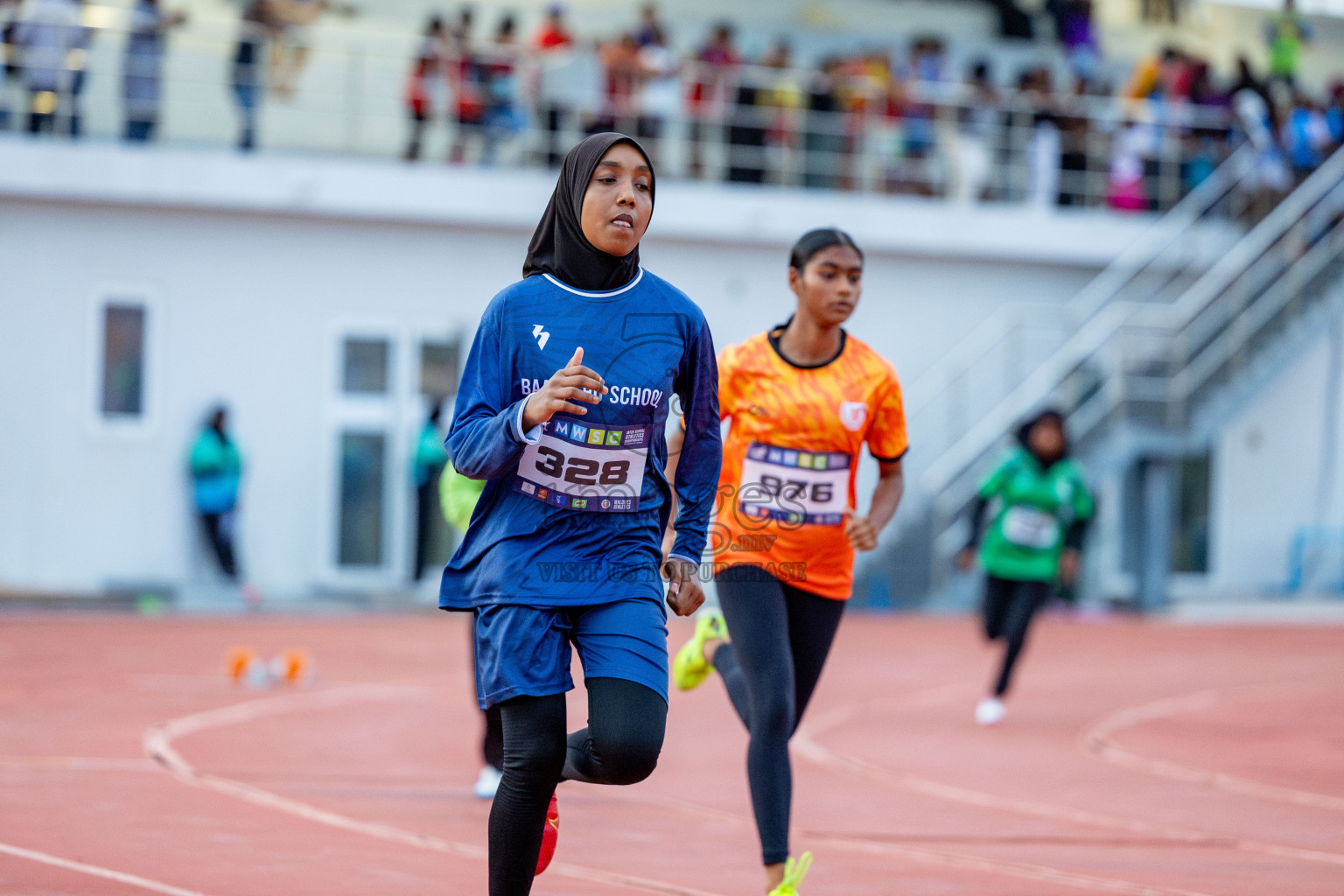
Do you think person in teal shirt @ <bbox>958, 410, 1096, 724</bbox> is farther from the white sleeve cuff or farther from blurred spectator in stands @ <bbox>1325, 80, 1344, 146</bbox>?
blurred spectator in stands @ <bbox>1325, 80, 1344, 146</bbox>

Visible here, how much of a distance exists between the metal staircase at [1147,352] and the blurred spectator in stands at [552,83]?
5.56 m

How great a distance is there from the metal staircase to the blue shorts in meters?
15.9

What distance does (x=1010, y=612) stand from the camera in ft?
38.6

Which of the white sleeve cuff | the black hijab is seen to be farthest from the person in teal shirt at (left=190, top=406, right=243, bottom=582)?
the white sleeve cuff

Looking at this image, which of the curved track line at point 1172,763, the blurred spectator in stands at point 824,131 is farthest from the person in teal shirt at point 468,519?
the blurred spectator in stands at point 824,131

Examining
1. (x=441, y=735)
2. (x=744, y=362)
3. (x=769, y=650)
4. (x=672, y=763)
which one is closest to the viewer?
(x=769, y=650)

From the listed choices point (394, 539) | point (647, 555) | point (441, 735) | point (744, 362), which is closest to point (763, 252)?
point (394, 539)

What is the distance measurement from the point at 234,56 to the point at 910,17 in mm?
11867

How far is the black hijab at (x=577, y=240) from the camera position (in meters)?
4.77

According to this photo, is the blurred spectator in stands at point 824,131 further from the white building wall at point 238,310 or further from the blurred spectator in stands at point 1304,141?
the blurred spectator in stands at point 1304,141

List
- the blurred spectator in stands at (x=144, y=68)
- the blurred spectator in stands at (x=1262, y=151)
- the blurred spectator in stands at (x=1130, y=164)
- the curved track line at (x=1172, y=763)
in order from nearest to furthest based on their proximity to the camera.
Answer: the curved track line at (x=1172, y=763) < the blurred spectator in stands at (x=144, y=68) < the blurred spectator in stands at (x=1262, y=151) < the blurred spectator in stands at (x=1130, y=164)

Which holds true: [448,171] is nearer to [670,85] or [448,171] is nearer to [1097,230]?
[670,85]

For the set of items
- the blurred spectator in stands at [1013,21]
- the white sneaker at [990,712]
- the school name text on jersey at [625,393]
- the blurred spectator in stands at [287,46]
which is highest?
the blurred spectator in stands at [1013,21]

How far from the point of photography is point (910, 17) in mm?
28297
